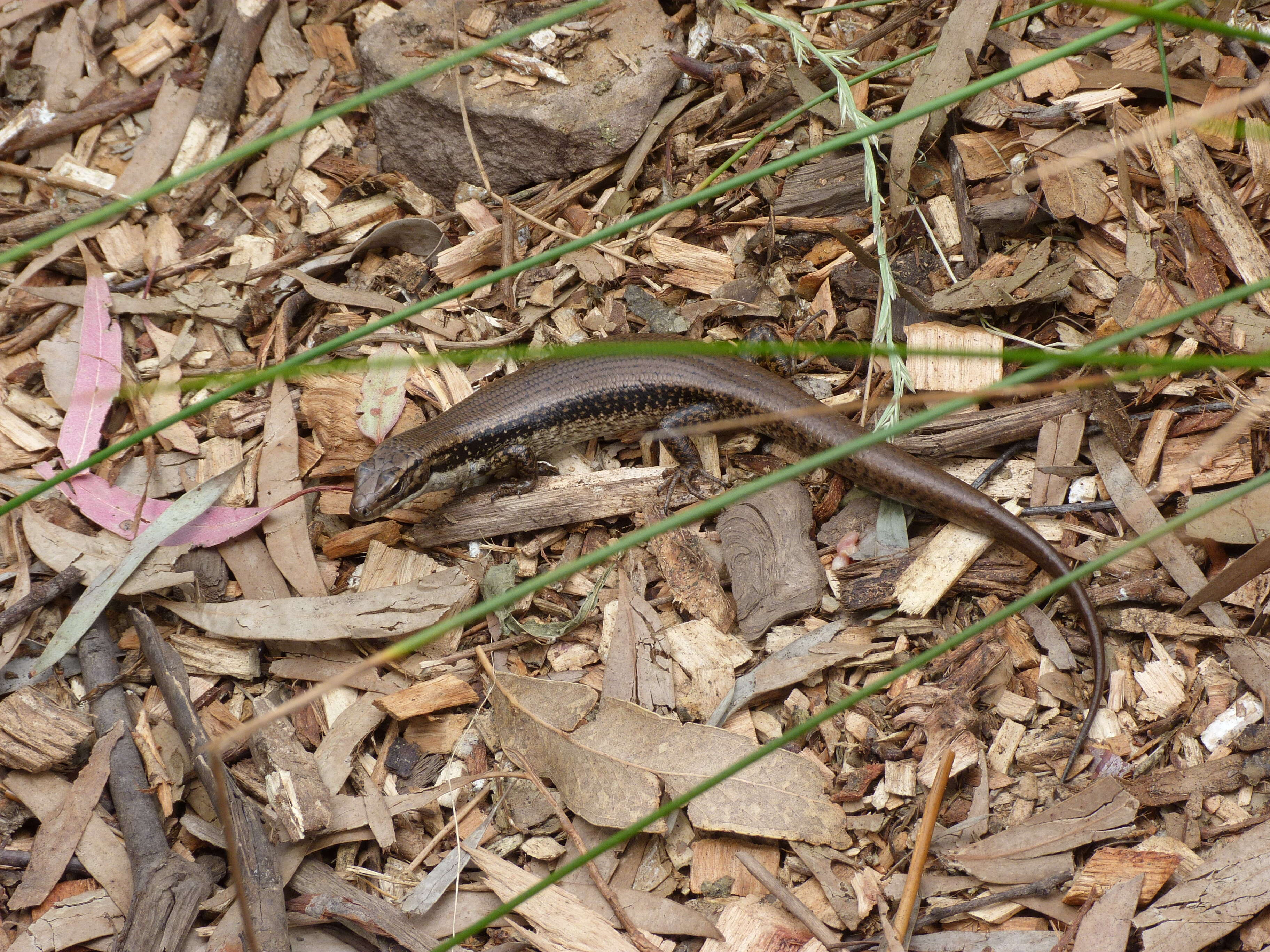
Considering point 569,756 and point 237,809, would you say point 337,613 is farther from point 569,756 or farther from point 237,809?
point 569,756

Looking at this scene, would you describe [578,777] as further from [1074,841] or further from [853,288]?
[853,288]

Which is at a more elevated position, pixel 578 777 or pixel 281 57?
pixel 281 57

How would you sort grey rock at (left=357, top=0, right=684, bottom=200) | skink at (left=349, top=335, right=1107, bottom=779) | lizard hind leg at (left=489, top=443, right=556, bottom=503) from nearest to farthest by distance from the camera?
skink at (left=349, top=335, right=1107, bottom=779), lizard hind leg at (left=489, top=443, right=556, bottom=503), grey rock at (left=357, top=0, right=684, bottom=200)

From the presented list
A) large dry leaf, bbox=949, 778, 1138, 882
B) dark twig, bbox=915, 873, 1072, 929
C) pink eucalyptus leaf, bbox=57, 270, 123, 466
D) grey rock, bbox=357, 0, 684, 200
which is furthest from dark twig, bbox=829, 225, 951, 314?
pink eucalyptus leaf, bbox=57, 270, 123, 466

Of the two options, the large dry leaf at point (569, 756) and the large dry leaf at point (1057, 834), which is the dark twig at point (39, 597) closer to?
the large dry leaf at point (569, 756)

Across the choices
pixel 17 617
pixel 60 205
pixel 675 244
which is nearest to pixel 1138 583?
pixel 675 244

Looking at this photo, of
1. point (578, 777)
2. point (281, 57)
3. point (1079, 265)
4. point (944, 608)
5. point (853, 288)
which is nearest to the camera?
point (578, 777)

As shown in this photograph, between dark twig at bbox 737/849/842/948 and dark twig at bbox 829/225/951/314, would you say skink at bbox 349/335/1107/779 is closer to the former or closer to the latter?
dark twig at bbox 829/225/951/314
